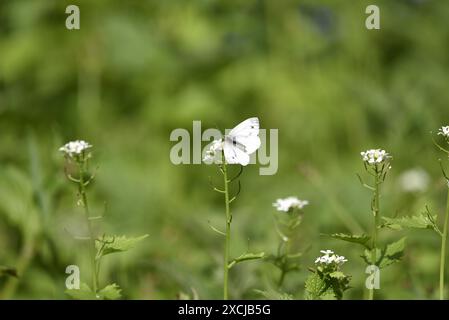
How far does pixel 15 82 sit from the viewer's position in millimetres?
3963

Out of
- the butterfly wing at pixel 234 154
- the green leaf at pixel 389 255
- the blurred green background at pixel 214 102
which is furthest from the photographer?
the blurred green background at pixel 214 102

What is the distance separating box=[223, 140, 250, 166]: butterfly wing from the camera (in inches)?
54.7

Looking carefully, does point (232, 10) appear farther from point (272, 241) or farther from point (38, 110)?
point (272, 241)

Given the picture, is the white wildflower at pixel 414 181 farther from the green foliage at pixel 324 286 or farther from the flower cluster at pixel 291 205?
the green foliage at pixel 324 286

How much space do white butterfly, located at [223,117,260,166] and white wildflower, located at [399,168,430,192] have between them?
1.21 m

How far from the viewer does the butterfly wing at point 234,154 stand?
139 centimetres

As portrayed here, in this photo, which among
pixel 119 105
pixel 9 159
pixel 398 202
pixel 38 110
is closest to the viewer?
pixel 398 202

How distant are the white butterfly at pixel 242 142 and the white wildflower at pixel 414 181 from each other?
1211 millimetres

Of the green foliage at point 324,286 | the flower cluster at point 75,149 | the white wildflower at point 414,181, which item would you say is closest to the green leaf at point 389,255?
the green foliage at point 324,286

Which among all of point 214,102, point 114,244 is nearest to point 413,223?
point 114,244

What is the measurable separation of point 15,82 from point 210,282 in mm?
2343

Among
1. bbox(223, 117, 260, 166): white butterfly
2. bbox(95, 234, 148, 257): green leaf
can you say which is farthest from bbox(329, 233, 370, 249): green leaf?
bbox(95, 234, 148, 257): green leaf

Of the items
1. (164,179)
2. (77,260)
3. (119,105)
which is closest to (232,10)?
(119,105)

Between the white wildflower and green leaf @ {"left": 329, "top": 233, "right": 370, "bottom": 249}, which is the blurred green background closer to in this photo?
the white wildflower
